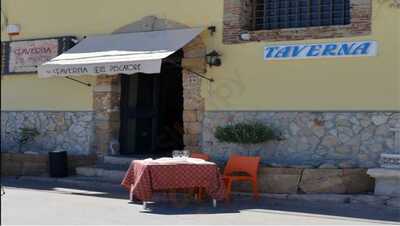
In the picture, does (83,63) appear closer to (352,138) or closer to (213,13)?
(213,13)

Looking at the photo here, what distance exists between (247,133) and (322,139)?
148 cm

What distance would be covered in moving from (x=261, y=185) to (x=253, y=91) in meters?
2.09

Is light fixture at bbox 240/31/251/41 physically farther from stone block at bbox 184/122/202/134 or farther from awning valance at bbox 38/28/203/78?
stone block at bbox 184/122/202/134

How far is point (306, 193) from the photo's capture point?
1138 cm

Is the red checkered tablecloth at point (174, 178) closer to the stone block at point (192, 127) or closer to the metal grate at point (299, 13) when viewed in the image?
the stone block at point (192, 127)

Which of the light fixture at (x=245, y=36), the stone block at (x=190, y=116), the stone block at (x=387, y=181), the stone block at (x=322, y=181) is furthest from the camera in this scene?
the stone block at (x=190, y=116)

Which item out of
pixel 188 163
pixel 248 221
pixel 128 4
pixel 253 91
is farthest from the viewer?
pixel 128 4

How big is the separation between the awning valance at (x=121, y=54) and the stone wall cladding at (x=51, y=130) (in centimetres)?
169

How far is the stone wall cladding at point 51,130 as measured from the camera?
1518cm

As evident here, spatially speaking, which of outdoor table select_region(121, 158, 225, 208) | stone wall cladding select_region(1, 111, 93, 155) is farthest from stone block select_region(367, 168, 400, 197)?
stone wall cladding select_region(1, 111, 93, 155)

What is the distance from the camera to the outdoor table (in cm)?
1043

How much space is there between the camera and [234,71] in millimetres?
13164

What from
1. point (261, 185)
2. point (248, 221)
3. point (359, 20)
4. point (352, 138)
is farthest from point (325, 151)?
point (248, 221)

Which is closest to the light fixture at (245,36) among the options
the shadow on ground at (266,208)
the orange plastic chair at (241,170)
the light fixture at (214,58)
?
the light fixture at (214,58)
